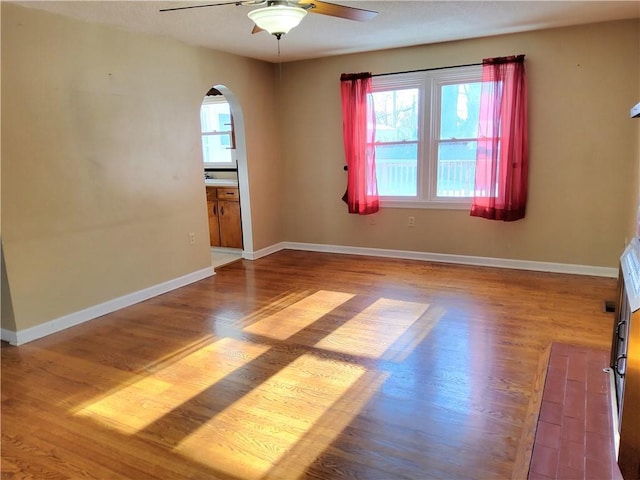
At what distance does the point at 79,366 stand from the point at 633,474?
301 cm

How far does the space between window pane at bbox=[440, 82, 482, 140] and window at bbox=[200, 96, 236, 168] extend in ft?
9.55

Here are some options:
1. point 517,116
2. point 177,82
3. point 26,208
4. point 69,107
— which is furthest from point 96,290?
point 517,116

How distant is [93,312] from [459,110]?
4.09m

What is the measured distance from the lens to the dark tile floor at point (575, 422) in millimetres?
1906

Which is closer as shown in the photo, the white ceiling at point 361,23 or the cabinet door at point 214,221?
the white ceiling at point 361,23

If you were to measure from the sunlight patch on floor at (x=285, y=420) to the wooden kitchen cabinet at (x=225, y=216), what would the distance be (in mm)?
3312

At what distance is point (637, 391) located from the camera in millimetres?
1678

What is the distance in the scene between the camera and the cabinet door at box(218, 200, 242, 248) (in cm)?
589

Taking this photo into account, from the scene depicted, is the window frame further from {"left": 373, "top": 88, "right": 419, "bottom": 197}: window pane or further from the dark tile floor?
the dark tile floor

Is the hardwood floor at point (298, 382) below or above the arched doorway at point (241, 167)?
below

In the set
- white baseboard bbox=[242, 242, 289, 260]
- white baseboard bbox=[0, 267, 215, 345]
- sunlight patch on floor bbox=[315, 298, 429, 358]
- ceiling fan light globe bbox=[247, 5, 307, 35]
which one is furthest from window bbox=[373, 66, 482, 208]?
ceiling fan light globe bbox=[247, 5, 307, 35]

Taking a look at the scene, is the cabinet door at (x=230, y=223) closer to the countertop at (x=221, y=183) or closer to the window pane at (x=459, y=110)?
the countertop at (x=221, y=183)

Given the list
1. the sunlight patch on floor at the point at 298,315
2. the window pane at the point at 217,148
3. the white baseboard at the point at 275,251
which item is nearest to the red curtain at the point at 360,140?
the white baseboard at the point at 275,251

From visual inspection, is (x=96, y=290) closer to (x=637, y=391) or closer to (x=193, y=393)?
(x=193, y=393)
